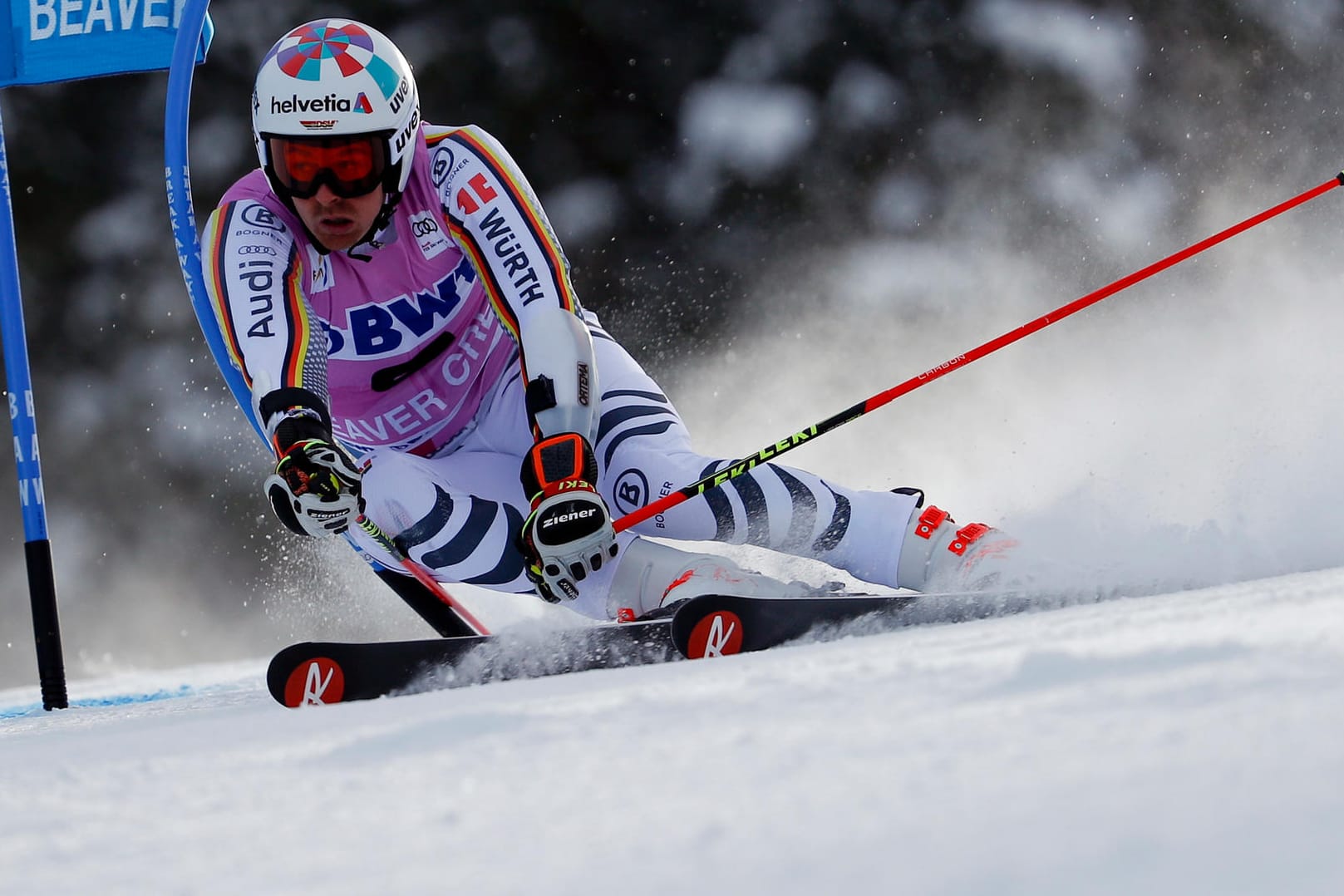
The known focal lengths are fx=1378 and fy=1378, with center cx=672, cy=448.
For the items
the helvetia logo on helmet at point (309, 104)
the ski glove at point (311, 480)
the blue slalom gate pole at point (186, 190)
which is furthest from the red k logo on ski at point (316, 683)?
the helvetia logo on helmet at point (309, 104)

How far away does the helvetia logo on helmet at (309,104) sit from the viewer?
8.02 ft

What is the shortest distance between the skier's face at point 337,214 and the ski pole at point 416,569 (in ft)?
1.75

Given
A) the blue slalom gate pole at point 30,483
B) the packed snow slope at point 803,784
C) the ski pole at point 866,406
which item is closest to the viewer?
the packed snow slope at point 803,784

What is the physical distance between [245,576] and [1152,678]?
550cm

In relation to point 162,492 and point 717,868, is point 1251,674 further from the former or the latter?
point 162,492

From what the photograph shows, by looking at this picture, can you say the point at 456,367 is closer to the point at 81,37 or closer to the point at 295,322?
the point at 295,322

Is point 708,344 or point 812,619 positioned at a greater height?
point 708,344

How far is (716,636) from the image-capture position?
81.8 inches

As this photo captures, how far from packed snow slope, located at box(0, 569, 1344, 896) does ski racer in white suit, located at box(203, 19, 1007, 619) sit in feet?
2.74

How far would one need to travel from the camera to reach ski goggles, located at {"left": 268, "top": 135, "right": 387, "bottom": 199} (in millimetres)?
2473

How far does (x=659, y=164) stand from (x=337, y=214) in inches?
141

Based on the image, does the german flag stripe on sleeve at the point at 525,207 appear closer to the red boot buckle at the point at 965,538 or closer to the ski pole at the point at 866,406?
the ski pole at the point at 866,406

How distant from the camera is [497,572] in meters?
2.72

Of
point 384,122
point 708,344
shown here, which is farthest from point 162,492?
point 384,122
